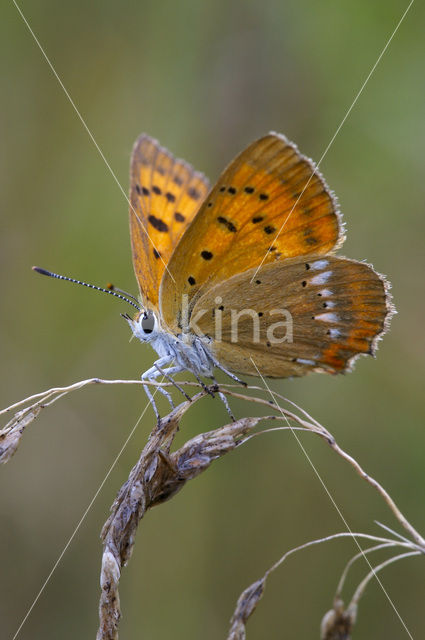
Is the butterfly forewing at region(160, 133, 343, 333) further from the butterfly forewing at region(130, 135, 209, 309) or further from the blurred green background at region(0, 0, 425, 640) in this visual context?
the blurred green background at region(0, 0, 425, 640)

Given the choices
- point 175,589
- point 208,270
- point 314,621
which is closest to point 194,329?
point 208,270

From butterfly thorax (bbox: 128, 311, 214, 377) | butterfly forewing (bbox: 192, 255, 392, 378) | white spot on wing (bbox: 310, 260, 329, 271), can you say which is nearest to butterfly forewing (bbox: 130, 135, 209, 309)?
butterfly thorax (bbox: 128, 311, 214, 377)

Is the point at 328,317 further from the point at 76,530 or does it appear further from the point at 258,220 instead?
the point at 76,530

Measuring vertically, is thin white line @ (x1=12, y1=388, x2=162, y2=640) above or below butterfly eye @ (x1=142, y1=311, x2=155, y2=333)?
below

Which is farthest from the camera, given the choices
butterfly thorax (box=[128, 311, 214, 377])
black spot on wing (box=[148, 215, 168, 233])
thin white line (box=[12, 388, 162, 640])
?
thin white line (box=[12, 388, 162, 640])

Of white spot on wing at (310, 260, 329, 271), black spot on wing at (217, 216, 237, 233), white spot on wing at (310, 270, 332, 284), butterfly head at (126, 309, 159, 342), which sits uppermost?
black spot on wing at (217, 216, 237, 233)

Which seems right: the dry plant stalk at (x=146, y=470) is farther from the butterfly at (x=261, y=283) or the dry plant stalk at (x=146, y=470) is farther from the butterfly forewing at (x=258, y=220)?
the butterfly forewing at (x=258, y=220)

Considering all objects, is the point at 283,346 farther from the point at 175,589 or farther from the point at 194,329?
the point at 175,589

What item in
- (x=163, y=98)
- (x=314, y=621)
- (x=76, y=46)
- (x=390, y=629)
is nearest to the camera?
(x=390, y=629)

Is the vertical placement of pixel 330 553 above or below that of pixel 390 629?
above
